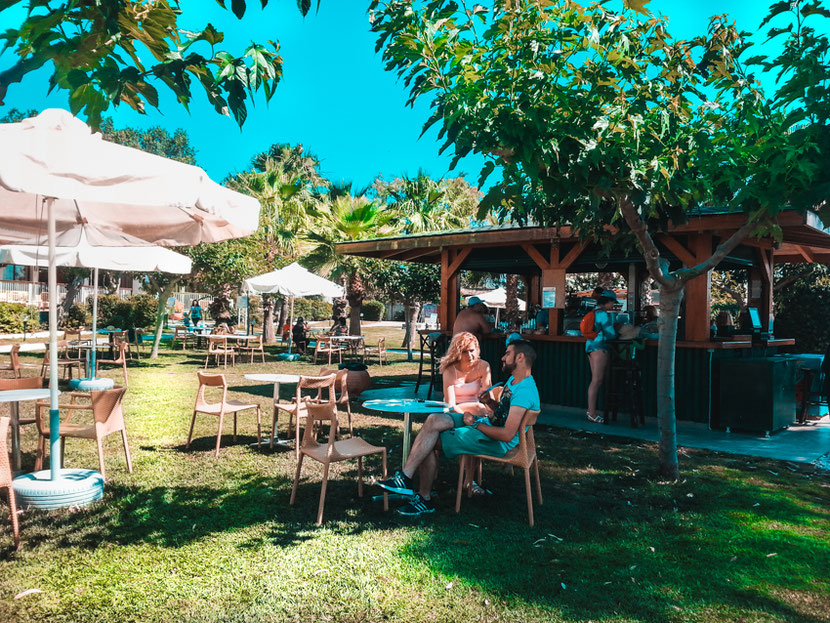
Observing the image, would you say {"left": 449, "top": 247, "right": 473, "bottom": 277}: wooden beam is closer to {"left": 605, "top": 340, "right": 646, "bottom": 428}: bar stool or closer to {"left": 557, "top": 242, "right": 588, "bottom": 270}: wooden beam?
{"left": 557, "top": 242, "right": 588, "bottom": 270}: wooden beam

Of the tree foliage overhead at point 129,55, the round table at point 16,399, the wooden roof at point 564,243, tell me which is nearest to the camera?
the tree foliage overhead at point 129,55

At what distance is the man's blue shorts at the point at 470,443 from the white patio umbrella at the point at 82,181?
7.44 ft

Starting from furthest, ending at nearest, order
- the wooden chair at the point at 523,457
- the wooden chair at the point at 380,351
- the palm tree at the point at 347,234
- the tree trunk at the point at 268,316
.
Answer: the tree trunk at the point at 268,316
the palm tree at the point at 347,234
the wooden chair at the point at 380,351
the wooden chair at the point at 523,457

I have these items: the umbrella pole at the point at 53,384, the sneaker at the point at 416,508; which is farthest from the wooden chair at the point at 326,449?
the umbrella pole at the point at 53,384

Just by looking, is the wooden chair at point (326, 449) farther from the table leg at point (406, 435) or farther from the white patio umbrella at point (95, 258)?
the white patio umbrella at point (95, 258)

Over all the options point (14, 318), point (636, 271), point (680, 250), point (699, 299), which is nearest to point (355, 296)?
point (636, 271)

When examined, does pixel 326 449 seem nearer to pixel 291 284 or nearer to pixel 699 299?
pixel 699 299

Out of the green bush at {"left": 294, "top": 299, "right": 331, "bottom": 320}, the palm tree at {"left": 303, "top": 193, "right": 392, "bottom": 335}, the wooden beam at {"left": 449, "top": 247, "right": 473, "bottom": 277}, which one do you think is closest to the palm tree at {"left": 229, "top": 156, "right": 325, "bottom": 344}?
the palm tree at {"left": 303, "top": 193, "right": 392, "bottom": 335}

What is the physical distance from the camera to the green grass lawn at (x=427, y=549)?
307cm

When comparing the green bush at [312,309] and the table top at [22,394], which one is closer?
the table top at [22,394]

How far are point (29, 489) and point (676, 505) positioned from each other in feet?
15.6

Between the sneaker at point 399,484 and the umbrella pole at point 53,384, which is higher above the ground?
the umbrella pole at point 53,384

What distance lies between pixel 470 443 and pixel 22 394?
144 inches

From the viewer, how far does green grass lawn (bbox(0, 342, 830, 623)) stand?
307 cm
